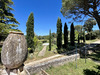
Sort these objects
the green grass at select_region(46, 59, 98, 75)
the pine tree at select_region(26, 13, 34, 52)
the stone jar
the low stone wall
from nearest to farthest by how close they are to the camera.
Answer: the stone jar → the low stone wall → the green grass at select_region(46, 59, 98, 75) → the pine tree at select_region(26, 13, 34, 52)

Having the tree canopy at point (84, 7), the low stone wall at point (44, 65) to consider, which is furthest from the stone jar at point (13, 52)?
the tree canopy at point (84, 7)

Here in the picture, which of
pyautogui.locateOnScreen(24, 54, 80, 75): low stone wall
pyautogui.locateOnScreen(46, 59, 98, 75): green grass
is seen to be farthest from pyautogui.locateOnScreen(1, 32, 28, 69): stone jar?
pyautogui.locateOnScreen(46, 59, 98, 75): green grass

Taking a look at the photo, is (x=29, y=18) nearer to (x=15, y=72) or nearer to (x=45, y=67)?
(x=45, y=67)

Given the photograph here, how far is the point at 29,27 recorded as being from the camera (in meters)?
12.0

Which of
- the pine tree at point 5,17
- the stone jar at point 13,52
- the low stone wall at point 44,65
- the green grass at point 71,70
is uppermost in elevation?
the pine tree at point 5,17

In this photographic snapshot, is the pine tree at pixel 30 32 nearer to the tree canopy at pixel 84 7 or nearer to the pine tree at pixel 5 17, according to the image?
the pine tree at pixel 5 17

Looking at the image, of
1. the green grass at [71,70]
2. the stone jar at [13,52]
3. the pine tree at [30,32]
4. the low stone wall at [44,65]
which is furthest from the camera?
the pine tree at [30,32]

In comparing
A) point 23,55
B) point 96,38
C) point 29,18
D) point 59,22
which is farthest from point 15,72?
point 96,38

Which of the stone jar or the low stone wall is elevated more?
the stone jar

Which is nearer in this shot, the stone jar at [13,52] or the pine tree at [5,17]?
the stone jar at [13,52]

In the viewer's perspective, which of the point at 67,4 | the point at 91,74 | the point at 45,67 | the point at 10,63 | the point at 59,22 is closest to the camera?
the point at 10,63

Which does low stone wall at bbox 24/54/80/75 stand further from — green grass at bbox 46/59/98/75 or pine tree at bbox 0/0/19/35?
pine tree at bbox 0/0/19/35

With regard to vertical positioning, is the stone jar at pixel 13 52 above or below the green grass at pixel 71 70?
above

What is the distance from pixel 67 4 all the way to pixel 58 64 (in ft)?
26.1
